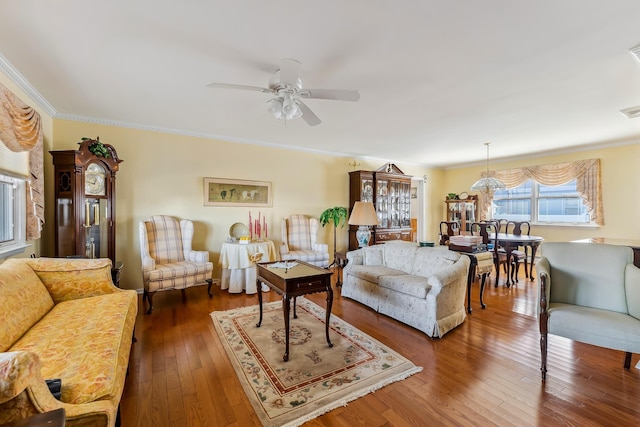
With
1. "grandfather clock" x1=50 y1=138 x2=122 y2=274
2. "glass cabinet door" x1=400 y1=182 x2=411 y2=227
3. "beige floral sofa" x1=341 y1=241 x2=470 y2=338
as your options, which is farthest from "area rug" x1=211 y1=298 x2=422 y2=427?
"glass cabinet door" x1=400 y1=182 x2=411 y2=227

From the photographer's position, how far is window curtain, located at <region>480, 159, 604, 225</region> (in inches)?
203

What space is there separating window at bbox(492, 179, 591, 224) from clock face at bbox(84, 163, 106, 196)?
7.76 metres

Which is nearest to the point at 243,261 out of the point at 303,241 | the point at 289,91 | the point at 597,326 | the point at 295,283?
the point at 303,241

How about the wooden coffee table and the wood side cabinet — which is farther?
the wood side cabinet

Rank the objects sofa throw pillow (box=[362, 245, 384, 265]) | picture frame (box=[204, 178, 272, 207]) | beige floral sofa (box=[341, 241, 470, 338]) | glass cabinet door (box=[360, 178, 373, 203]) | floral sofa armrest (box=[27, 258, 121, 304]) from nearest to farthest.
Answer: floral sofa armrest (box=[27, 258, 121, 304])
beige floral sofa (box=[341, 241, 470, 338])
sofa throw pillow (box=[362, 245, 384, 265])
picture frame (box=[204, 178, 272, 207])
glass cabinet door (box=[360, 178, 373, 203])

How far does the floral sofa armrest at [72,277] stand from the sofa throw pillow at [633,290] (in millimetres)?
4106

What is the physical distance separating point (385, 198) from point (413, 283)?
11.5ft

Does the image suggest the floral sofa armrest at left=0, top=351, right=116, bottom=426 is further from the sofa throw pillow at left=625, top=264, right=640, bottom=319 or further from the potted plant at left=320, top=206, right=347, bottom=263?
the potted plant at left=320, top=206, right=347, bottom=263

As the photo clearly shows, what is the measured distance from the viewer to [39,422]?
83cm

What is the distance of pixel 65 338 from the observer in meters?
1.58

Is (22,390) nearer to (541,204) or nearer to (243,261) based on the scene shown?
(243,261)

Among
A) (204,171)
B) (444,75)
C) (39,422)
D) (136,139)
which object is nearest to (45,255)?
(136,139)

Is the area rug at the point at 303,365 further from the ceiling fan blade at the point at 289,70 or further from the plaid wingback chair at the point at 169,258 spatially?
the ceiling fan blade at the point at 289,70

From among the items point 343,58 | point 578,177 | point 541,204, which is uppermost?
point 343,58
